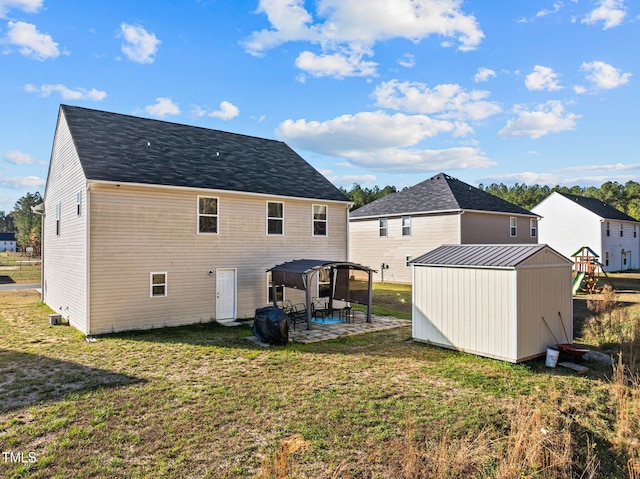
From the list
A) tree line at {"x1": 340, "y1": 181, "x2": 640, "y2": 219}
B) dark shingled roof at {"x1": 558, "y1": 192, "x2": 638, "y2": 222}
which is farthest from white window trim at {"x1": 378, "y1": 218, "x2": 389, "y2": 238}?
tree line at {"x1": 340, "y1": 181, "x2": 640, "y2": 219}

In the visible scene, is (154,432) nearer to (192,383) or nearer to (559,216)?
(192,383)

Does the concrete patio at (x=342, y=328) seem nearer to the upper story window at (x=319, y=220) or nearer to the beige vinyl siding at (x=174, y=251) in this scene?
the beige vinyl siding at (x=174, y=251)

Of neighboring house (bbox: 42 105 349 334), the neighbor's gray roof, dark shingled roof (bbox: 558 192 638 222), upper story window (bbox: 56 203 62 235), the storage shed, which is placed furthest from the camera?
dark shingled roof (bbox: 558 192 638 222)

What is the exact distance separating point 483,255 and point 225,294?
8.74 meters

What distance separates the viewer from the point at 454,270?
9.93m

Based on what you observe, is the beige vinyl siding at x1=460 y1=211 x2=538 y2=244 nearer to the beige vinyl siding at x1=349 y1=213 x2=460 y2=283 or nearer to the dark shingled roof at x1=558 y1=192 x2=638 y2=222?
the beige vinyl siding at x1=349 y1=213 x2=460 y2=283

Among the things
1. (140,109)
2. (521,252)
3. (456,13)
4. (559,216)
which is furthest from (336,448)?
(559,216)

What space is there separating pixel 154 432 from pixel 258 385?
7.52ft

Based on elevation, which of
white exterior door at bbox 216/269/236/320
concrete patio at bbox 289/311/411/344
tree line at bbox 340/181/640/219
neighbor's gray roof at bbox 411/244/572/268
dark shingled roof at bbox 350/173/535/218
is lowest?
concrete patio at bbox 289/311/411/344

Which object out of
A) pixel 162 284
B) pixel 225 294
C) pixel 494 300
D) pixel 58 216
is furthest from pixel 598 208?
pixel 58 216

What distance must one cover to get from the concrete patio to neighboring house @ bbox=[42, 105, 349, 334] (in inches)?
112

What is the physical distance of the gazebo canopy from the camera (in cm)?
1238

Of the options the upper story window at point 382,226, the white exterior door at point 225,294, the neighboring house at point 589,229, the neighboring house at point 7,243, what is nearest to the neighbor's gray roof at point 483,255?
the white exterior door at point 225,294

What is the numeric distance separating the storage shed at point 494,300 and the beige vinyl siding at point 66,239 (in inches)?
395
